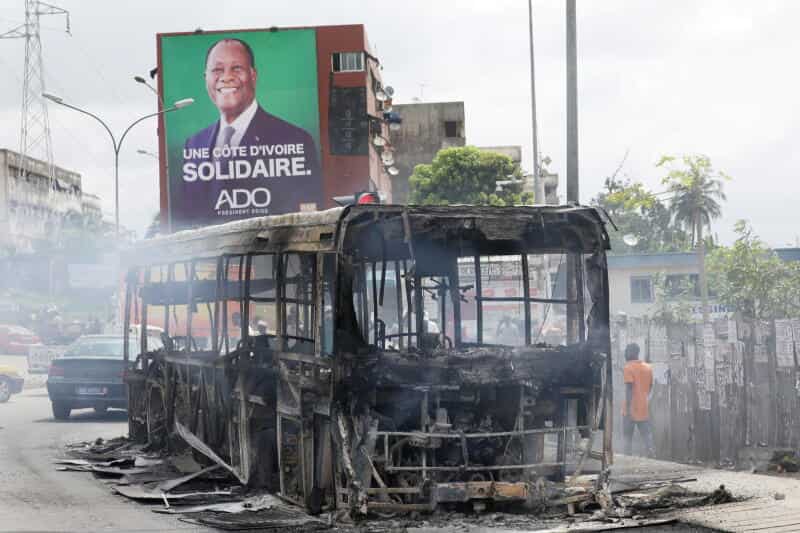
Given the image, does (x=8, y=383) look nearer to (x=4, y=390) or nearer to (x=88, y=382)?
(x=4, y=390)

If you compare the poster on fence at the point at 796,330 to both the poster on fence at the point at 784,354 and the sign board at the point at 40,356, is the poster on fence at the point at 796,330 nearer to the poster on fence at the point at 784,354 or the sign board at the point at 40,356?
the poster on fence at the point at 784,354

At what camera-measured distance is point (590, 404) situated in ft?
36.8

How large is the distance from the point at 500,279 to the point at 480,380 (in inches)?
84.5

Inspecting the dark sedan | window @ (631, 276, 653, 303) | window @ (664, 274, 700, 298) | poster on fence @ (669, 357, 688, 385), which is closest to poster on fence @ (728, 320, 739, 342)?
poster on fence @ (669, 357, 688, 385)

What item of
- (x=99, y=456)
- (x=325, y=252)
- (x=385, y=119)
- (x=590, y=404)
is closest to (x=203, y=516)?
(x=325, y=252)

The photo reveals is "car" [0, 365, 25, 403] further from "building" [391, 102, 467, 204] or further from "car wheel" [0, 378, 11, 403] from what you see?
"building" [391, 102, 467, 204]

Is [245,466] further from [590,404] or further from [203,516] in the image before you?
[590,404]

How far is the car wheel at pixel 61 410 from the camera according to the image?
2184 centimetres

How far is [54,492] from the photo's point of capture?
41.2 ft

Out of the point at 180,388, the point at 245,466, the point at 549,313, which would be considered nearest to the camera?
the point at 245,466

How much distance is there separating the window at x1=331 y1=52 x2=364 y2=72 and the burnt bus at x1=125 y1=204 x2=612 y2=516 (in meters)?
47.8

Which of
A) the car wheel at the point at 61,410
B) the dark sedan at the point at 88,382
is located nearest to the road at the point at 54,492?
the dark sedan at the point at 88,382

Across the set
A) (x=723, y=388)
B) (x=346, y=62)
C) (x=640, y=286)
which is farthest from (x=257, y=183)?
(x=723, y=388)

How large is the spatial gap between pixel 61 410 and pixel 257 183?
38.5 meters
